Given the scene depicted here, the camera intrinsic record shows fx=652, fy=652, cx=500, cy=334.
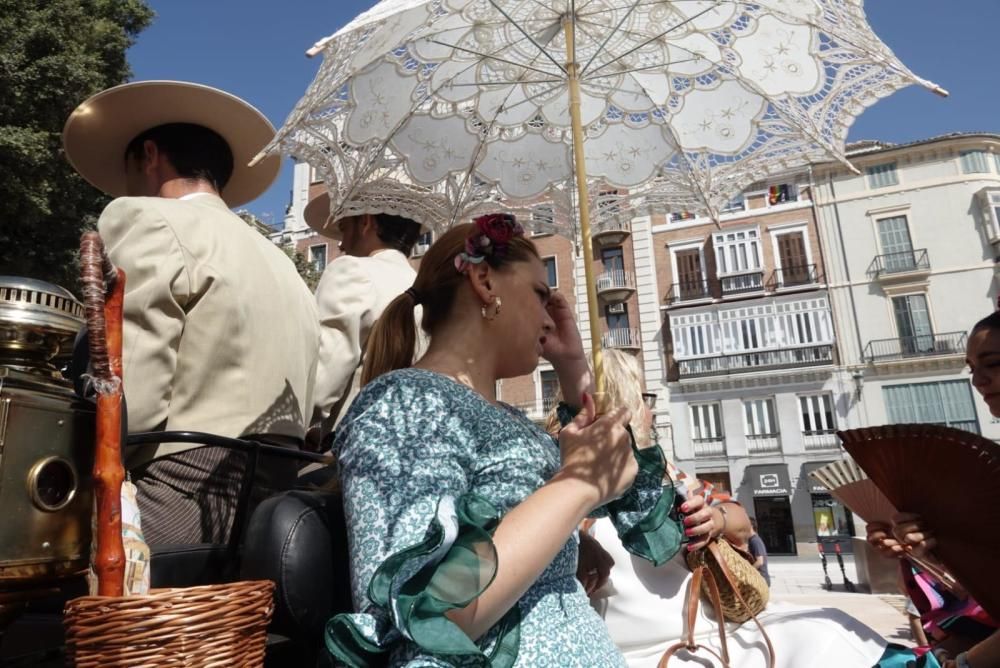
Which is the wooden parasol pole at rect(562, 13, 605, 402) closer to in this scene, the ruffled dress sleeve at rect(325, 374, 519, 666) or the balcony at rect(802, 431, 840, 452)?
the ruffled dress sleeve at rect(325, 374, 519, 666)

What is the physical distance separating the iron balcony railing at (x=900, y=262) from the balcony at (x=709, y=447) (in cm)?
928

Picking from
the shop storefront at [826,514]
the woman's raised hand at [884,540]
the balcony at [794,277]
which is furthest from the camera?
the balcony at [794,277]

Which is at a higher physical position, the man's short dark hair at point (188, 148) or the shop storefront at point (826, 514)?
the man's short dark hair at point (188, 148)

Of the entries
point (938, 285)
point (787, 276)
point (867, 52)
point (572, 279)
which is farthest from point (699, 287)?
point (867, 52)

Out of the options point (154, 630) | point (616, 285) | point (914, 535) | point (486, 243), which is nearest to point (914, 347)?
point (616, 285)

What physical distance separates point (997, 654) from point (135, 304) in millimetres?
2774

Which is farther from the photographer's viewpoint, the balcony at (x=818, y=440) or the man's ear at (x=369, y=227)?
the balcony at (x=818, y=440)

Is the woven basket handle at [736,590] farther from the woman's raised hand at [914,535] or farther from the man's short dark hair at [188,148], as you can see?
the man's short dark hair at [188,148]

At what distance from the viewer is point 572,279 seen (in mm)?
27922

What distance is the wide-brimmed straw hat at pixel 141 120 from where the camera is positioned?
2.20 metres

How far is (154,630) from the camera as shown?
39.0 inches

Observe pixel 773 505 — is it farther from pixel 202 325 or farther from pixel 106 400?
pixel 106 400

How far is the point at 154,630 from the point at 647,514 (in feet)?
4.54

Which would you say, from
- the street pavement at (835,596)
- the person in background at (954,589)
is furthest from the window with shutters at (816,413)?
the person in background at (954,589)
